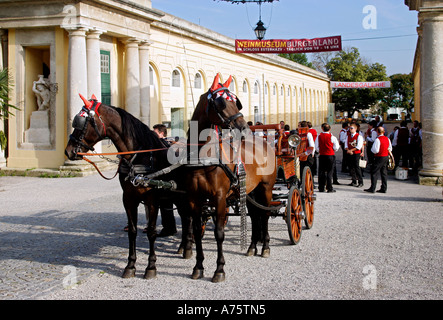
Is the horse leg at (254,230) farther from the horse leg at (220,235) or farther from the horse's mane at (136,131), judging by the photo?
the horse's mane at (136,131)

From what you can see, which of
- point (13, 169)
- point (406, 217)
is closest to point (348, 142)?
point (406, 217)

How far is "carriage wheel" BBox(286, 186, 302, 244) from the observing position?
6.95 meters

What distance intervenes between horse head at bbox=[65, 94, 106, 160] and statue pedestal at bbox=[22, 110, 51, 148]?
37.9 ft

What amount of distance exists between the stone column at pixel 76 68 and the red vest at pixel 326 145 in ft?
26.5

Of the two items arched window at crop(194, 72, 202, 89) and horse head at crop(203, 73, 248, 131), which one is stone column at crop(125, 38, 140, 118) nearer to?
arched window at crop(194, 72, 202, 89)

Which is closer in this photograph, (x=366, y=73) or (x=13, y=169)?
(x=13, y=169)

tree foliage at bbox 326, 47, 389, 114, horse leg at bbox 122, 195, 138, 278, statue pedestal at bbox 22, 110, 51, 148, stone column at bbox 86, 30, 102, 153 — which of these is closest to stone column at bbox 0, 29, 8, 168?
statue pedestal at bbox 22, 110, 51, 148

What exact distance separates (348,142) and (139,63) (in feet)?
30.3

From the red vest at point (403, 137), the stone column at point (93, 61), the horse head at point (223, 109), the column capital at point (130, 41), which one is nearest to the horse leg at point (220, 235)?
the horse head at point (223, 109)

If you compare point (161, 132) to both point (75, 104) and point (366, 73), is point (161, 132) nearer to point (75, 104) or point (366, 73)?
point (75, 104)

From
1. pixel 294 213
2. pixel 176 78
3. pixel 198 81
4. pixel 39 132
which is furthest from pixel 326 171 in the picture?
pixel 198 81

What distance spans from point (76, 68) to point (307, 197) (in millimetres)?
10123

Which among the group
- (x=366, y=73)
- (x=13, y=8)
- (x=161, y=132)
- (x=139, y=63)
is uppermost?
(x=366, y=73)

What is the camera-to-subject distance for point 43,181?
47.8 feet
